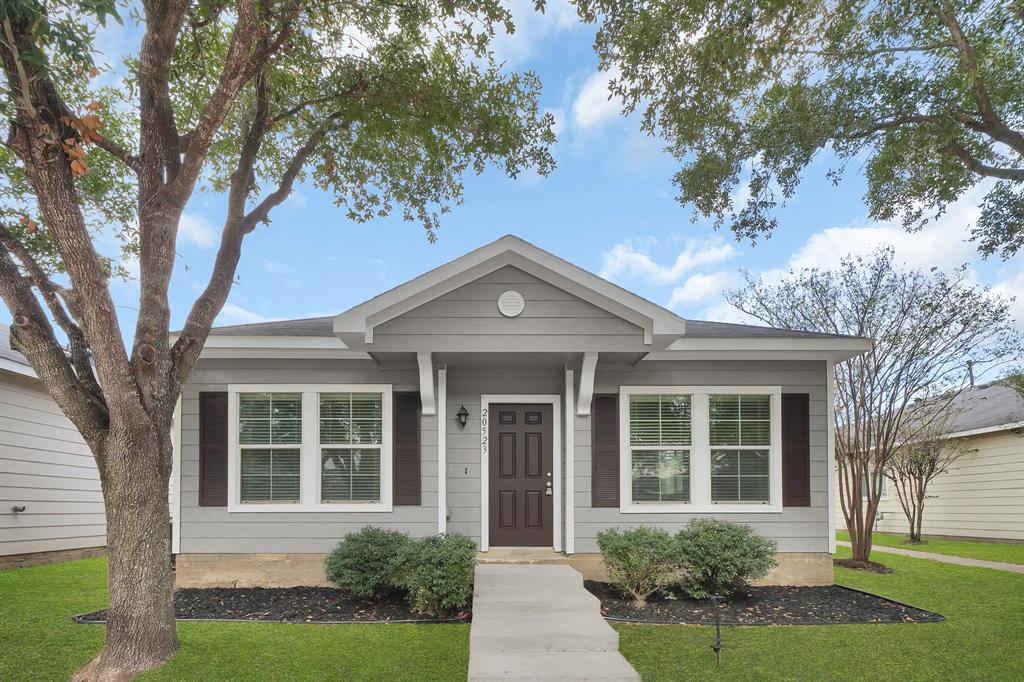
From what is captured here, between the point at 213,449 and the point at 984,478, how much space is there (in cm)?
1639

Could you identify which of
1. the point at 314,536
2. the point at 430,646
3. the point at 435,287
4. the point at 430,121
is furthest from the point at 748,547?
the point at 430,121

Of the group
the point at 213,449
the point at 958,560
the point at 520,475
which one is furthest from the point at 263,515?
the point at 958,560

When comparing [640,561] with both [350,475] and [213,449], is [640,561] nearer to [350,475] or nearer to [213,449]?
[350,475]

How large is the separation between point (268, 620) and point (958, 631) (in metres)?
6.85

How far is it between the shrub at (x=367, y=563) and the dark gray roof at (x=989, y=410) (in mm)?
12521

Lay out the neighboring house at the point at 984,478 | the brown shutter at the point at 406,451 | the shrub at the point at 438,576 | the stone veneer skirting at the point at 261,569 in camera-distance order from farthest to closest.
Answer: the neighboring house at the point at 984,478 → the brown shutter at the point at 406,451 → the stone veneer skirting at the point at 261,569 → the shrub at the point at 438,576

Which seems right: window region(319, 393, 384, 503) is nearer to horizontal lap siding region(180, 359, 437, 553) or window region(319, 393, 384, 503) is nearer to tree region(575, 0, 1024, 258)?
horizontal lap siding region(180, 359, 437, 553)

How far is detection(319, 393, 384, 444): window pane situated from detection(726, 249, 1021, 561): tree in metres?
7.89

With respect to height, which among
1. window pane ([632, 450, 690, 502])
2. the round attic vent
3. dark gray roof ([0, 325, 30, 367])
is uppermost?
the round attic vent

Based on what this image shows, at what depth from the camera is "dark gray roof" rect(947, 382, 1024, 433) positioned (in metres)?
15.0

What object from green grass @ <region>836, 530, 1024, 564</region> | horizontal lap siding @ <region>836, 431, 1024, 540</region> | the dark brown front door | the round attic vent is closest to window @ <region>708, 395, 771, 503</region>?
the dark brown front door

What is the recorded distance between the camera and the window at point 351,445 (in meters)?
8.70

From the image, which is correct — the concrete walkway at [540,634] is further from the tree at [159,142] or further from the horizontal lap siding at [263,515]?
the tree at [159,142]

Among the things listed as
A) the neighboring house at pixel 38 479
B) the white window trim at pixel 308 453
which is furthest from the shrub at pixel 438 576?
the neighboring house at pixel 38 479
